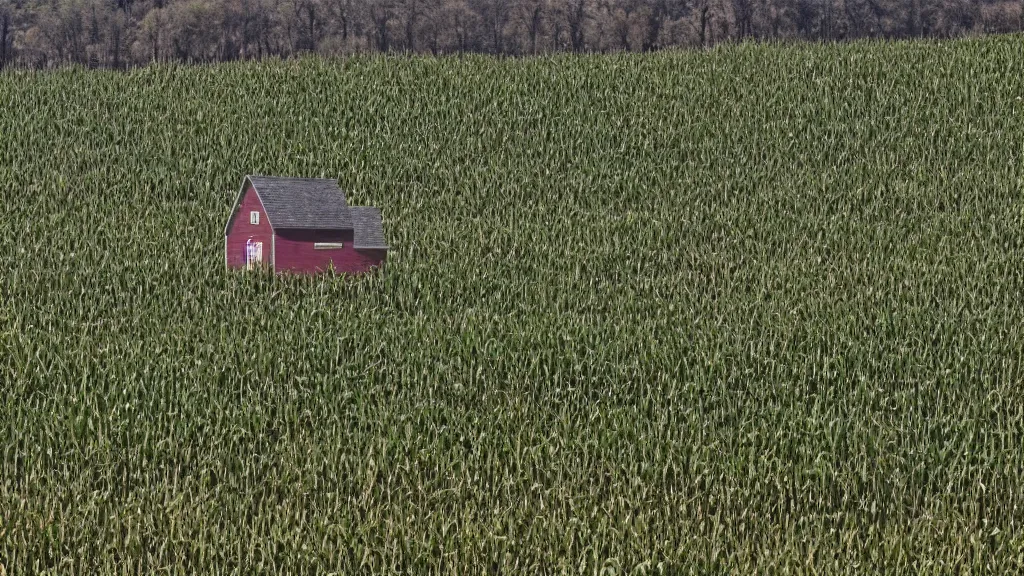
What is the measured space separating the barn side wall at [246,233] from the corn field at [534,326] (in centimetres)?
27

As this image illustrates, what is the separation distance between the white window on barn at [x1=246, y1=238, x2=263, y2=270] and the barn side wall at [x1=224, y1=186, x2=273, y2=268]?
56 millimetres

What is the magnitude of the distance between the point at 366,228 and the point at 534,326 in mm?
3847

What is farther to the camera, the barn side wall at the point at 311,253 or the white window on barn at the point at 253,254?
the white window on barn at the point at 253,254

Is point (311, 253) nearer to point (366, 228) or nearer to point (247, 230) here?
point (247, 230)

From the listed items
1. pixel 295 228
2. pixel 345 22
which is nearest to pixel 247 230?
pixel 295 228

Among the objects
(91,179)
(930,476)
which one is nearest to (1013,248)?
(930,476)

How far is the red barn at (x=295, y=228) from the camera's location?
47.5ft

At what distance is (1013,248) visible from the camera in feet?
58.4

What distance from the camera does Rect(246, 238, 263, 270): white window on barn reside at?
1501 cm

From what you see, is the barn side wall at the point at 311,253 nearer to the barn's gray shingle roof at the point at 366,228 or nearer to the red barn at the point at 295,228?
the red barn at the point at 295,228

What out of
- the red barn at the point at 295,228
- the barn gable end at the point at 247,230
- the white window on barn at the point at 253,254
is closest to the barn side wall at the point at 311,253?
the red barn at the point at 295,228

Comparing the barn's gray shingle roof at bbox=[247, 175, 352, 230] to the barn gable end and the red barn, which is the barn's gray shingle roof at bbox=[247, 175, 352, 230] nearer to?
the red barn

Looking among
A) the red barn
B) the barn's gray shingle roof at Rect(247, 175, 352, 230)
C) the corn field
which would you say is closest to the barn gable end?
the red barn

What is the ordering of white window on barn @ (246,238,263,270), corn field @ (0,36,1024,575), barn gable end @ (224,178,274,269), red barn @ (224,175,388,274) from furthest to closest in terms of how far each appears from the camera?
white window on barn @ (246,238,263,270)
barn gable end @ (224,178,274,269)
red barn @ (224,175,388,274)
corn field @ (0,36,1024,575)
